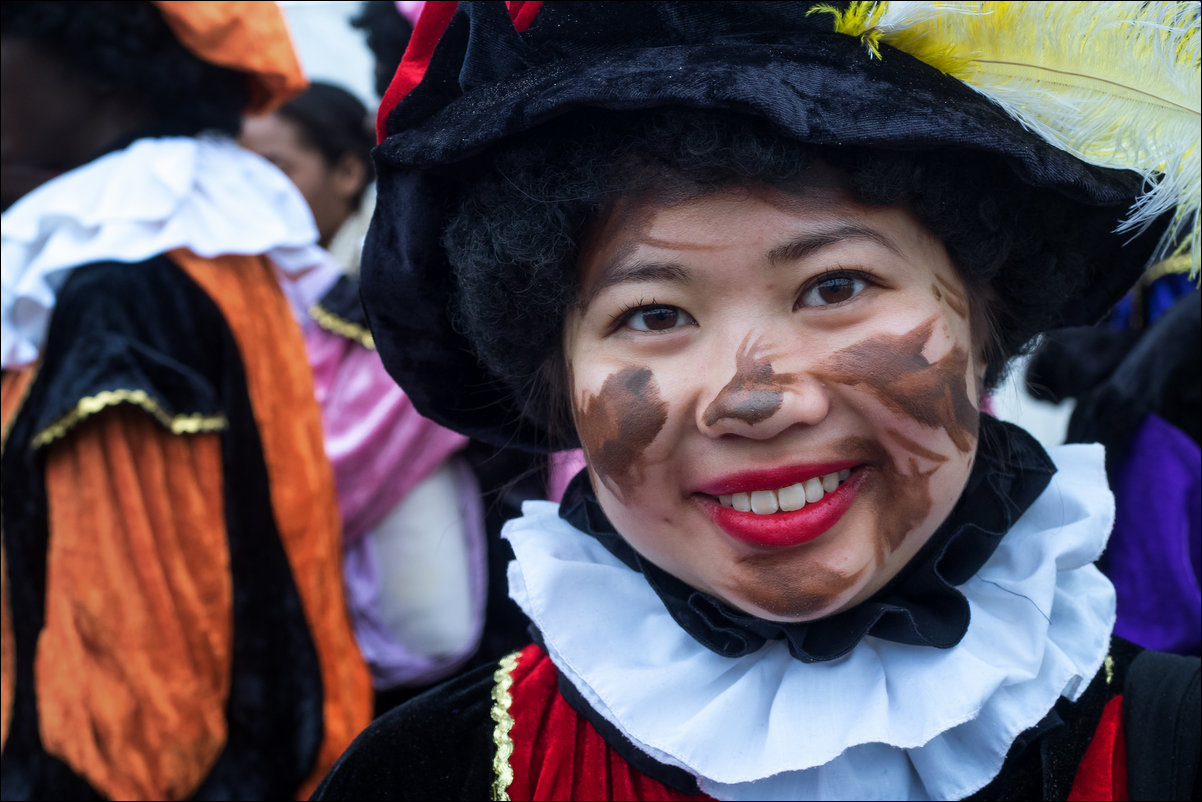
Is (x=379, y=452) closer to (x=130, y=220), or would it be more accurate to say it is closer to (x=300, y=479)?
(x=300, y=479)

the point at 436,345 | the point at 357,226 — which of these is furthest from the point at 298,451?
the point at 357,226

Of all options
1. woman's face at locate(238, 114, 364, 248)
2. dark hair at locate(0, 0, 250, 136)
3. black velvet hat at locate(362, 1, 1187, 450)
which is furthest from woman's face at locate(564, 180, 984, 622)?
woman's face at locate(238, 114, 364, 248)

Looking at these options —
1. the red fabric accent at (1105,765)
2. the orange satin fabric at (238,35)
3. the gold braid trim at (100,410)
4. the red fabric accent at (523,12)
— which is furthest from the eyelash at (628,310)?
the orange satin fabric at (238,35)

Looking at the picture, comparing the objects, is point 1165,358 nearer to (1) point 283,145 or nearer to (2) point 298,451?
(2) point 298,451

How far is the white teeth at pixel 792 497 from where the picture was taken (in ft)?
3.68

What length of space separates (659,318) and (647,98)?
23 cm

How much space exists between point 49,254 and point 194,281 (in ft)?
0.82

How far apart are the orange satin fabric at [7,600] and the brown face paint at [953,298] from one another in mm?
1569

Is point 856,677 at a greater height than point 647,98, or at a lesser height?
lesser

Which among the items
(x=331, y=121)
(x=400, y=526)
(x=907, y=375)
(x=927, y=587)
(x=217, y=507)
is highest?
(x=907, y=375)

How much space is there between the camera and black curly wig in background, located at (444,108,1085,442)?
1.09 metres

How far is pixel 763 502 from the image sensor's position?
113 cm

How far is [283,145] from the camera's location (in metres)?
3.42

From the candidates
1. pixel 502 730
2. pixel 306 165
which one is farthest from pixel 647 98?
pixel 306 165
